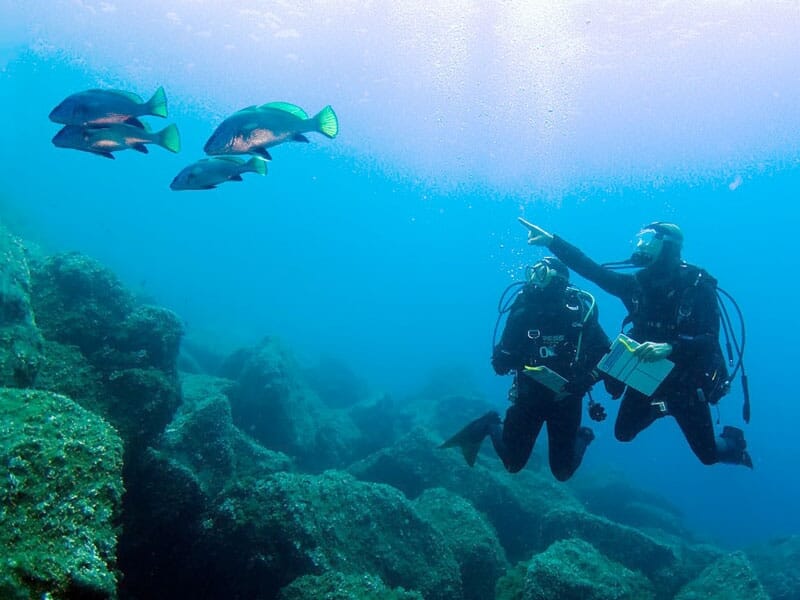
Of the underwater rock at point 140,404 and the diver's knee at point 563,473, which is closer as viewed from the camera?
the underwater rock at point 140,404

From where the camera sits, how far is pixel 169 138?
13.5 feet

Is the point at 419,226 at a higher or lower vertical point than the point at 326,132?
higher

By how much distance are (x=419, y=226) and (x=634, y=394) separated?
577 ft

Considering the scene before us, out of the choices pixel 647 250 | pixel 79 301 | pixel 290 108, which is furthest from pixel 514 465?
pixel 79 301

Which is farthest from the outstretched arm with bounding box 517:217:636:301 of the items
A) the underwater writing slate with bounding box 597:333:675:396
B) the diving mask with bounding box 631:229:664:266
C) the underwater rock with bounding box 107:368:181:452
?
the underwater rock with bounding box 107:368:181:452

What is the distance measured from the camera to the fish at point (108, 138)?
3.72 meters

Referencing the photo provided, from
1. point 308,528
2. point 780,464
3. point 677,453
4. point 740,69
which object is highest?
point 740,69

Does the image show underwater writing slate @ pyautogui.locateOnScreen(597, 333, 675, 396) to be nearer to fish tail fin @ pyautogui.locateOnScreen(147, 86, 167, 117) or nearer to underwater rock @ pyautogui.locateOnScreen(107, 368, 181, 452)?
fish tail fin @ pyautogui.locateOnScreen(147, 86, 167, 117)

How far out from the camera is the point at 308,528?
5.05 meters

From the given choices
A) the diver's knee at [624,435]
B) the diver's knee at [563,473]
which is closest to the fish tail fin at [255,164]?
the diver's knee at [563,473]

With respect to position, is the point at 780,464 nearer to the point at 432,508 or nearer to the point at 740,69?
the point at 740,69

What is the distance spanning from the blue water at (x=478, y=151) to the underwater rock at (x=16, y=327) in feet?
25.8

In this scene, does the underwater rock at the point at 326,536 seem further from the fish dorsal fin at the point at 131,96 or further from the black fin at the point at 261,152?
the fish dorsal fin at the point at 131,96

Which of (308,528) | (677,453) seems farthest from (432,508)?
(677,453)
